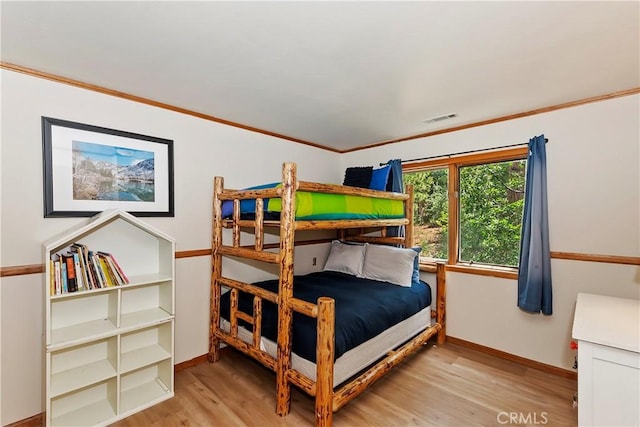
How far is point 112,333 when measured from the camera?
1983mm

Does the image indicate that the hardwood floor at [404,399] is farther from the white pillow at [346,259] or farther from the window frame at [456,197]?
the white pillow at [346,259]

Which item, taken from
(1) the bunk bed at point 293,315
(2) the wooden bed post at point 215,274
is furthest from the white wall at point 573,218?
(2) the wooden bed post at point 215,274

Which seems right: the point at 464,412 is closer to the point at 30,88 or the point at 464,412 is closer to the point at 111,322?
the point at 111,322

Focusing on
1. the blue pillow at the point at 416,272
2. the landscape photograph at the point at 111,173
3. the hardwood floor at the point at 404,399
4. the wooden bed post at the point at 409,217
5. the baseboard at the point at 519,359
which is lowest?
the hardwood floor at the point at 404,399

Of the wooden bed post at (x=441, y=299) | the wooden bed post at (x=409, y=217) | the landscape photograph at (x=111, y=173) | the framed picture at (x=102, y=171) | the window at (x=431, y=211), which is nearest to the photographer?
the framed picture at (x=102, y=171)

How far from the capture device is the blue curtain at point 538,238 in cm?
257

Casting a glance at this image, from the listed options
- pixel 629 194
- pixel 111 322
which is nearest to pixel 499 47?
pixel 629 194

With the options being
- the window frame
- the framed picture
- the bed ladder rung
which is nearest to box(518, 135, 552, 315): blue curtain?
the window frame

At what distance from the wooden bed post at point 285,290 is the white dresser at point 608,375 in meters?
1.60

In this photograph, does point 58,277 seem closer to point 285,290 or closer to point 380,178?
point 285,290

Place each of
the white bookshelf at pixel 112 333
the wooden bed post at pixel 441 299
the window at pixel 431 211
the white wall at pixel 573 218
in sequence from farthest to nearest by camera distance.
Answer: the window at pixel 431 211 < the wooden bed post at pixel 441 299 < the white wall at pixel 573 218 < the white bookshelf at pixel 112 333

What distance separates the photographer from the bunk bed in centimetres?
191

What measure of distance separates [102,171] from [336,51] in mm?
1917

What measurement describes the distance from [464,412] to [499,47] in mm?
2373
